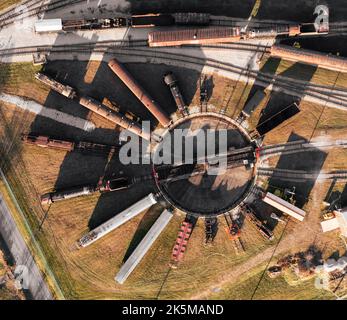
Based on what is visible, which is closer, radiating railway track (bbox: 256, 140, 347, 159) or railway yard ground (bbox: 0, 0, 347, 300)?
railway yard ground (bbox: 0, 0, 347, 300)

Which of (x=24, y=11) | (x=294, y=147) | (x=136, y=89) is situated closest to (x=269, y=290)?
(x=294, y=147)

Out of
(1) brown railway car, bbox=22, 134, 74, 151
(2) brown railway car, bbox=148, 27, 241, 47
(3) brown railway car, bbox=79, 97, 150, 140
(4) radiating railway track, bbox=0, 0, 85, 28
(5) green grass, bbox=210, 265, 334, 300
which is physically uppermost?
(4) radiating railway track, bbox=0, 0, 85, 28

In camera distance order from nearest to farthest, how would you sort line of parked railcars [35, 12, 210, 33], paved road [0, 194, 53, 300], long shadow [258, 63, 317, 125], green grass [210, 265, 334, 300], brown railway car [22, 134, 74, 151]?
1. line of parked railcars [35, 12, 210, 33]
2. brown railway car [22, 134, 74, 151]
3. long shadow [258, 63, 317, 125]
4. paved road [0, 194, 53, 300]
5. green grass [210, 265, 334, 300]

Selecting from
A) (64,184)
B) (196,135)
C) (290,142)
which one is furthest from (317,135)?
(64,184)

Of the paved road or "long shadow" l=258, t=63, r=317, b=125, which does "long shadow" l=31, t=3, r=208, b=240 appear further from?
"long shadow" l=258, t=63, r=317, b=125

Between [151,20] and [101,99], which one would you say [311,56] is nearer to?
[151,20]

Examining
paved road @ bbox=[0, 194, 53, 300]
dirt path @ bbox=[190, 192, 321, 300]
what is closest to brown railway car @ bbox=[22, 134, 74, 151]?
paved road @ bbox=[0, 194, 53, 300]

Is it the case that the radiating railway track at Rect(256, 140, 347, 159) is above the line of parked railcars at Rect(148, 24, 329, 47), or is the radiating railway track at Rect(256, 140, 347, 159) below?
below

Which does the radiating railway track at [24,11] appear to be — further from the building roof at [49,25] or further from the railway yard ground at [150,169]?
the building roof at [49,25]
